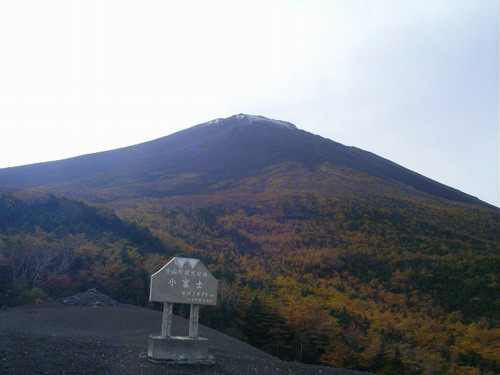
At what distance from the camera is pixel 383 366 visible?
1205cm

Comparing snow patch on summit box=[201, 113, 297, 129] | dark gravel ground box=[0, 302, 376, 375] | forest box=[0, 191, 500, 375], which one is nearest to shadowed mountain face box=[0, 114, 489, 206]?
snow patch on summit box=[201, 113, 297, 129]

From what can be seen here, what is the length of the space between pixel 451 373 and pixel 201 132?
57060mm

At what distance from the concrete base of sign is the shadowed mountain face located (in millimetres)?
29055

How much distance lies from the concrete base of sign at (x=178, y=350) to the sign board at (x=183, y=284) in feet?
2.17

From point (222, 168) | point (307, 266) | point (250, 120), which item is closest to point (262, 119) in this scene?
point (250, 120)

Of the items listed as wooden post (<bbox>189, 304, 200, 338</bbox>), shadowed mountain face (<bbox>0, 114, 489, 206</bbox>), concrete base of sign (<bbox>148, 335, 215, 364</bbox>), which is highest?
shadowed mountain face (<bbox>0, 114, 489, 206</bbox>)

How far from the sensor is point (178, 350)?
8344 millimetres

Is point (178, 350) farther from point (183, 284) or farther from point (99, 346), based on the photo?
point (99, 346)

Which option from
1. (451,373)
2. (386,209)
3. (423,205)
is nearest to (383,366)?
(451,373)

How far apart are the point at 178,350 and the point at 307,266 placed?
17785 millimetres

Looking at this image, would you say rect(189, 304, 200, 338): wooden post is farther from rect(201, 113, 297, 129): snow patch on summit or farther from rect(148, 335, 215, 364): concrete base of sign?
rect(201, 113, 297, 129): snow patch on summit

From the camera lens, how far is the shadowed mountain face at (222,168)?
140 feet

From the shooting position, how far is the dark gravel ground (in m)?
7.12

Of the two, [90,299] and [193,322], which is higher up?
[193,322]
